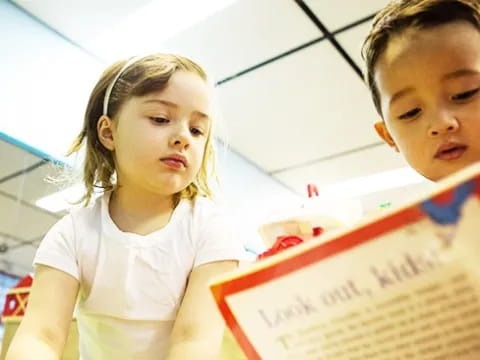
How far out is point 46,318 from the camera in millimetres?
578

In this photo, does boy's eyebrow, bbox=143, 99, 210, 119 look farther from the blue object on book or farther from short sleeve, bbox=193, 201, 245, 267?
the blue object on book

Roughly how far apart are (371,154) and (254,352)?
7.09ft

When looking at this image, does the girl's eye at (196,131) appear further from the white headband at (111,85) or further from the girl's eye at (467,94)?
the girl's eye at (467,94)

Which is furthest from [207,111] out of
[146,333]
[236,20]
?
[236,20]

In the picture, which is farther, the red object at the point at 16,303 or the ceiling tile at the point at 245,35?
the ceiling tile at the point at 245,35

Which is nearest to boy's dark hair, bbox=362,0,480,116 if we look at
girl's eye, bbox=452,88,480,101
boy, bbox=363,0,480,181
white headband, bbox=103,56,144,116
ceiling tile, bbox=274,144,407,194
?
boy, bbox=363,0,480,181

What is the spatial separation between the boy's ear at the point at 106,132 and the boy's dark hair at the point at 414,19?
1.22 ft

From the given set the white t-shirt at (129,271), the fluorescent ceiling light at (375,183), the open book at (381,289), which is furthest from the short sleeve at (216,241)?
the fluorescent ceiling light at (375,183)

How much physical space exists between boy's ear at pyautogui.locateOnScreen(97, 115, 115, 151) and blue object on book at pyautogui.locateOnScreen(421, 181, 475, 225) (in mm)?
636

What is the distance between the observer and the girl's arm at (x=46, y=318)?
1.81ft

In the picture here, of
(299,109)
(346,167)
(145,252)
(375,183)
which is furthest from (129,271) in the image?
(375,183)

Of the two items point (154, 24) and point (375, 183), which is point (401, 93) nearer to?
point (154, 24)

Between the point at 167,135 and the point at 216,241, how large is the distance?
0.48 feet

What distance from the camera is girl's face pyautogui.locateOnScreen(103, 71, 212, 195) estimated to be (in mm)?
643
